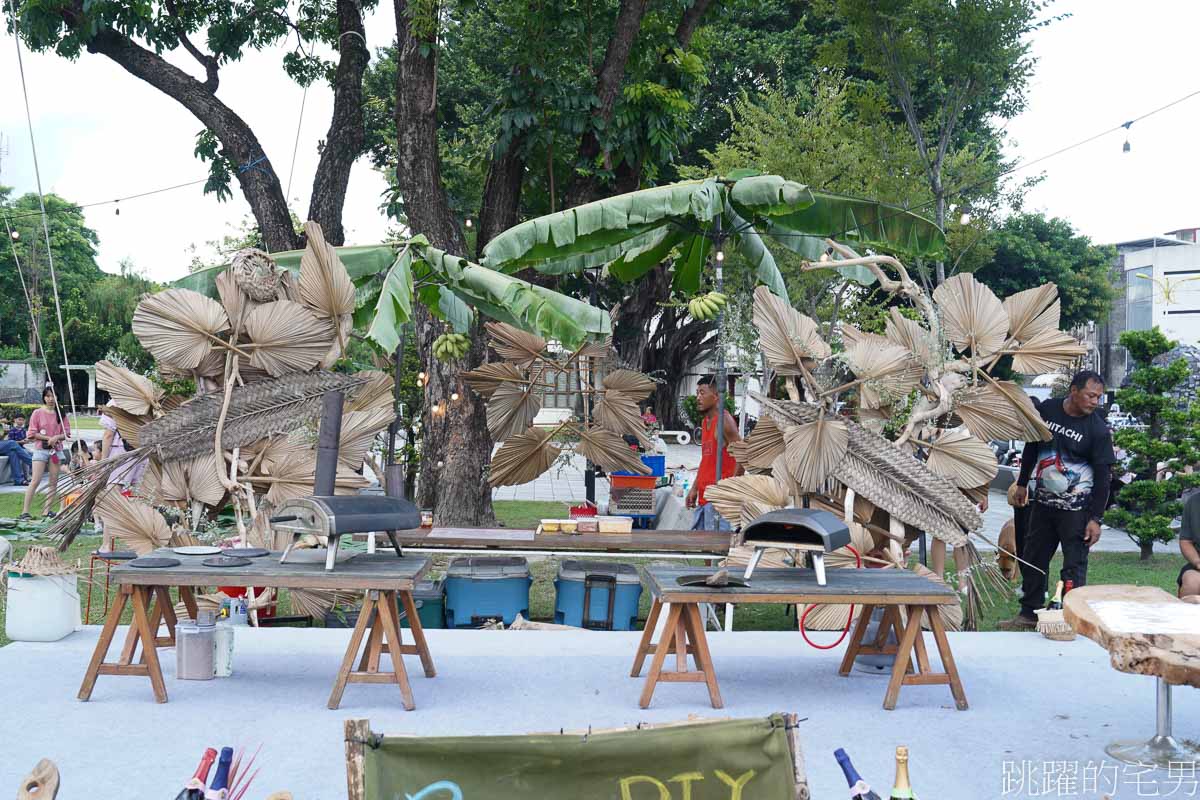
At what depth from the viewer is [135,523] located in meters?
7.23

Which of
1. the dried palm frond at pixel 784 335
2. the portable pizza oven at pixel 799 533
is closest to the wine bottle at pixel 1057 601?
the dried palm frond at pixel 784 335

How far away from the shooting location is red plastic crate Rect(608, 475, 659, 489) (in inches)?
383

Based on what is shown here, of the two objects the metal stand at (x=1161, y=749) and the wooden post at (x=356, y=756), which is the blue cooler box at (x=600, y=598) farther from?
the wooden post at (x=356, y=756)

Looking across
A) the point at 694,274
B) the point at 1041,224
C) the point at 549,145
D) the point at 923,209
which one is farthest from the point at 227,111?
the point at 1041,224

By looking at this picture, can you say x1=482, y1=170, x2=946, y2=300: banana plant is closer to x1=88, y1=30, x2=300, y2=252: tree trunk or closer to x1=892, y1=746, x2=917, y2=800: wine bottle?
x1=88, y1=30, x2=300, y2=252: tree trunk

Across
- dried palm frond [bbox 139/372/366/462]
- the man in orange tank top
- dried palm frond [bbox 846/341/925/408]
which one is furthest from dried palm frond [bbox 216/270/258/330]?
dried palm frond [bbox 846/341/925/408]

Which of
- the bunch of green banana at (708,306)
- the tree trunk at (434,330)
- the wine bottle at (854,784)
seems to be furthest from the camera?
the tree trunk at (434,330)

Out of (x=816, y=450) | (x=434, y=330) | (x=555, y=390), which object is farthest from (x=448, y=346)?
(x=816, y=450)

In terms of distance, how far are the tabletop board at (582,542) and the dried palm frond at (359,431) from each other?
65cm

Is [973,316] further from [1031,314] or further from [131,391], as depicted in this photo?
[131,391]

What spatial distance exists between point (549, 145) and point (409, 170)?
4.69 ft

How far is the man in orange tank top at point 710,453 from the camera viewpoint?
8.69m

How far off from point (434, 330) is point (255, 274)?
321cm

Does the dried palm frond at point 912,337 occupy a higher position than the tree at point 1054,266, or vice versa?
the tree at point 1054,266
